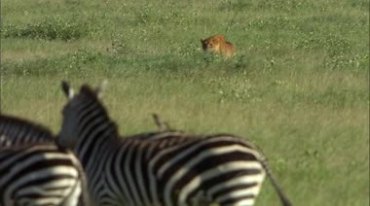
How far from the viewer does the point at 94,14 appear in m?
31.3

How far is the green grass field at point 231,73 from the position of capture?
11.8 meters

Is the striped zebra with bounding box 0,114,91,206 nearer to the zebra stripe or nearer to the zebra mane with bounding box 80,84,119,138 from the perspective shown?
the zebra stripe

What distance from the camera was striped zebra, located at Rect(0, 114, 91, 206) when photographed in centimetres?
795

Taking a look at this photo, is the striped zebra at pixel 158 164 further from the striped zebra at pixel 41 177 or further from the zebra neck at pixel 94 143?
the striped zebra at pixel 41 177

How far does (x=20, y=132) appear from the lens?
9250 mm

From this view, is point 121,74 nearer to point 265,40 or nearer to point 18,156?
point 265,40

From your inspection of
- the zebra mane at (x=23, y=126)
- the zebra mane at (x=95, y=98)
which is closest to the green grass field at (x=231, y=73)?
the zebra mane at (x=95, y=98)

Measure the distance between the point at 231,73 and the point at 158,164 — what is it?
10929 millimetres

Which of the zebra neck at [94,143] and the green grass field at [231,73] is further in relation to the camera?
the green grass field at [231,73]

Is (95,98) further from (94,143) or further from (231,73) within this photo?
(231,73)

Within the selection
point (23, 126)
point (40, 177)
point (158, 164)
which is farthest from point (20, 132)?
point (158, 164)

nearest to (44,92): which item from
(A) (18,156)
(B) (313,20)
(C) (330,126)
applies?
(C) (330,126)

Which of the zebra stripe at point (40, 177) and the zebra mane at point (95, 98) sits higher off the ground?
the zebra mane at point (95, 98)

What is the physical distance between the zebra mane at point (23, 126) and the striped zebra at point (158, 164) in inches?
19.9
